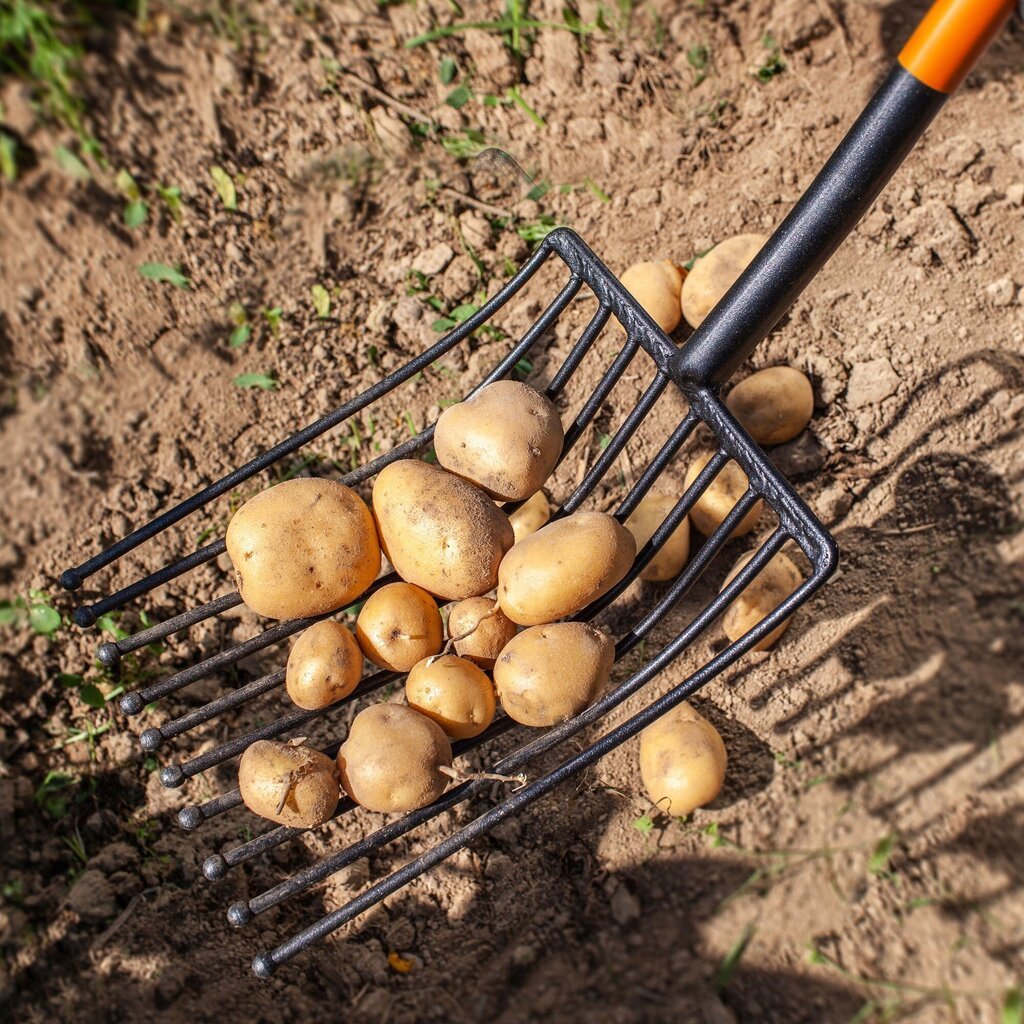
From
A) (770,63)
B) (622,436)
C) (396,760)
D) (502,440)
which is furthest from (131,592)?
(770,63)

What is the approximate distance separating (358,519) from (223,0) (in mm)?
1736

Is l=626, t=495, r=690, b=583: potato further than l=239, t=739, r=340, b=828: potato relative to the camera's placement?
Yes

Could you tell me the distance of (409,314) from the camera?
2.37m

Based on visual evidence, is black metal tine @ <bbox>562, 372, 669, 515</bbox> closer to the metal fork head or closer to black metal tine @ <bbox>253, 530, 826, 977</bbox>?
the metal fork head

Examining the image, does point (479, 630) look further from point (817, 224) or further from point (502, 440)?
point (817, 224)

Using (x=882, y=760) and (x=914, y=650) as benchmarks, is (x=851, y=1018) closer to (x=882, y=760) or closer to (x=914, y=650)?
(x=882, y=760)

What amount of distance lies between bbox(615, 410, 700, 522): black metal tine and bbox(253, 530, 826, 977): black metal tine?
253 mm

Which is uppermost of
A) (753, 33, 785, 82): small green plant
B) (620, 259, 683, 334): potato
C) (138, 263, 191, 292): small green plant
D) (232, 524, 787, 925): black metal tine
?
(138, 263, 191, 292): small green plant

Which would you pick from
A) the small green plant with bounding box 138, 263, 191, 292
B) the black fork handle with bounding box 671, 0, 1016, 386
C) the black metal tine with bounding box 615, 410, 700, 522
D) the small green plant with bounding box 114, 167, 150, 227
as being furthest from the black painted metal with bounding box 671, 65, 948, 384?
the small green plant with bounding box 114, 167, 150, 227

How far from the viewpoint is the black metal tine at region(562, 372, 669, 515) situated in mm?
1763

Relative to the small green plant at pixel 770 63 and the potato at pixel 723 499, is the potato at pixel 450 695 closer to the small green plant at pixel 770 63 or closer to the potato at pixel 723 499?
the potato at pixel 723 499

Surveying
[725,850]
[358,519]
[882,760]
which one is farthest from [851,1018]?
[358,519]

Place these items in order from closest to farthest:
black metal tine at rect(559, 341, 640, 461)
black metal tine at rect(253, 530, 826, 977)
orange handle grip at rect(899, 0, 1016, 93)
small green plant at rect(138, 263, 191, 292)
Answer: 1. orange handle grip at rect(899, 0, 1016, 93)
2. black metal tine at rect(253, 530, 826, 977)
3. black metal tine at rect(559, 341, 640, 461)
4. small green plant at rect(138, 263, 191, 292)

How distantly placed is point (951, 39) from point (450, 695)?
126cm
